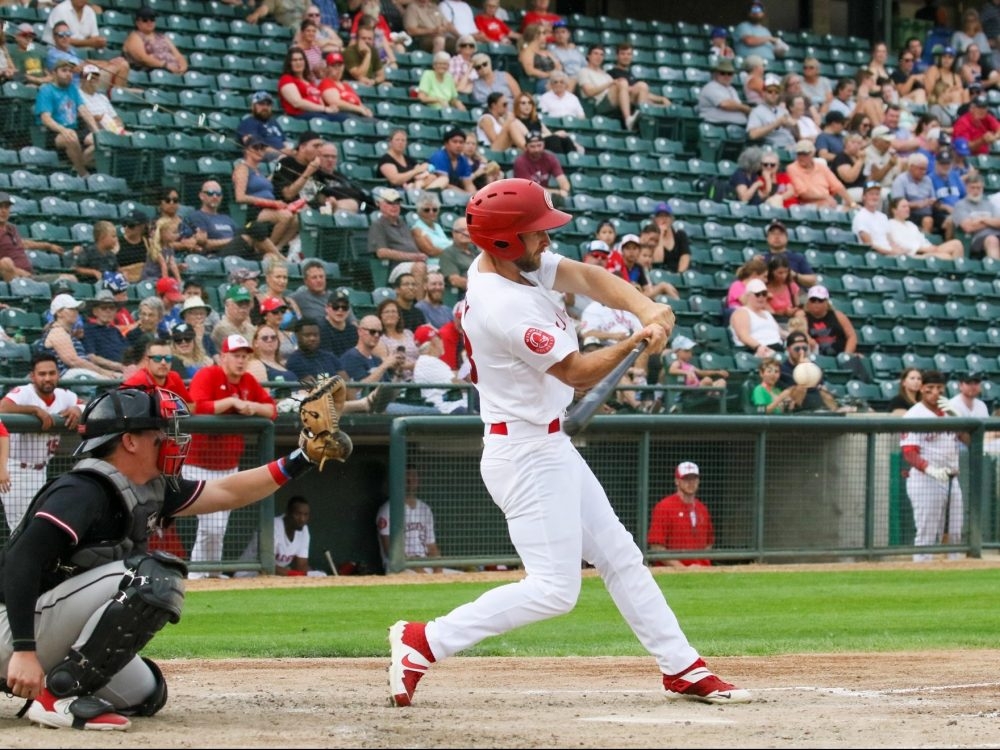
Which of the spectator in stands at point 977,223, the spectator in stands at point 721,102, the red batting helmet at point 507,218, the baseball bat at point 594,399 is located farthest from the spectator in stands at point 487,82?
the baseball bat at point 594,399

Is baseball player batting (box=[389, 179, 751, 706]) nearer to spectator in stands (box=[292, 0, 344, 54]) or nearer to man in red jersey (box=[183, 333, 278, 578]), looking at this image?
man in red jersey (box=[183, 333, 278, 578])

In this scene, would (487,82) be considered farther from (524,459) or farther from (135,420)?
(135,420)

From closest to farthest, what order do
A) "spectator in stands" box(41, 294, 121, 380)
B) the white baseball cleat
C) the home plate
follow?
the home plate
the white baseball cleat
"spectator in stands" box(41, 294, 121, 380)

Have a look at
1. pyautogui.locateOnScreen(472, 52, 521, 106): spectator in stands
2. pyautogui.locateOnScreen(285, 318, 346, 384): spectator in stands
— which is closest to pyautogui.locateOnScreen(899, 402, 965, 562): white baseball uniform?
pyautogui.locateOnScreen(285, 318, 346, 384): spectator in stands


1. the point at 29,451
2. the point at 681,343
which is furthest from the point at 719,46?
the point at 29,451

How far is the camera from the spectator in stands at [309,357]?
38.5 feet

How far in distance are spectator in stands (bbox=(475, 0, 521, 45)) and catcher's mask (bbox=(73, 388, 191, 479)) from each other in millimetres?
13361

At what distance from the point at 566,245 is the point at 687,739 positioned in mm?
10821

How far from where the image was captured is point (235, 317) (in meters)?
11.6

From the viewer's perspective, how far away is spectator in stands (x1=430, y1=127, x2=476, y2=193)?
1527 cm

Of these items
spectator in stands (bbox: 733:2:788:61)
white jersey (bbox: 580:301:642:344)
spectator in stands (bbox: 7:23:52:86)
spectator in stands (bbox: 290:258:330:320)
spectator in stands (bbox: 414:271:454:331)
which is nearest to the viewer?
spectator in stands (bbox: 290:258:330:320)

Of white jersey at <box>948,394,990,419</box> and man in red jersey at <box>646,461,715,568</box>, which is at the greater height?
white jersey at <box>948,394,990,419</box>

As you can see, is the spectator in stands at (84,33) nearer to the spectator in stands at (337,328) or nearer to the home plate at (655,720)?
the spectator in stands at (337,328)

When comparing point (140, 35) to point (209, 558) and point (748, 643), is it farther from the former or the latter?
point (748, 643)
